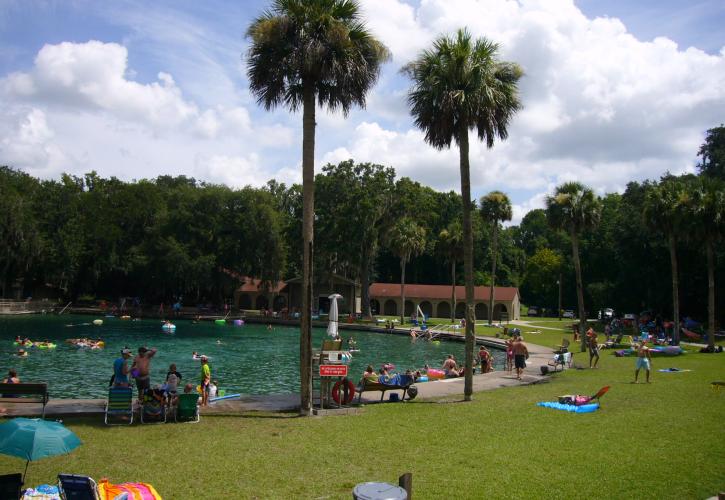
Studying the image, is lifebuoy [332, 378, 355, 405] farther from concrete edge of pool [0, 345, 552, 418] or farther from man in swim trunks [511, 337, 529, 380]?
man in swim trunks [511, 337, 529, 380]

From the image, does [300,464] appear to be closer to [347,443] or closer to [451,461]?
[347,443]

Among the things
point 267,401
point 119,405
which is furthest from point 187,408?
point 267,401

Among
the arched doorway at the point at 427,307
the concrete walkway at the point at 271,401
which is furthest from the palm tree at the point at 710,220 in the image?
the arched doorway at the point at 427,307

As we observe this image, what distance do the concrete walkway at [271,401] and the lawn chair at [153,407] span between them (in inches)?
47.0

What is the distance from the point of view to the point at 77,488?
20.5 ft

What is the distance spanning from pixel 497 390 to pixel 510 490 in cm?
1098

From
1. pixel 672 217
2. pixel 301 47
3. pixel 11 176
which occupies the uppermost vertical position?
pixel 11 176

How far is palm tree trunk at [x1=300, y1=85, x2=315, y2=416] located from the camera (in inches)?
564

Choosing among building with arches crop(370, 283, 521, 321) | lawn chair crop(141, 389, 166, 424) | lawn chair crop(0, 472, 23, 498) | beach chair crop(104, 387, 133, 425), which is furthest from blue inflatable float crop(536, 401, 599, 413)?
building with arches crop(370, 283, 521, 321)

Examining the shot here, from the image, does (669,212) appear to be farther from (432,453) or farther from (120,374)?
(120,374)

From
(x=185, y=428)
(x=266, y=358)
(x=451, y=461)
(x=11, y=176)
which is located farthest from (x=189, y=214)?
(x=451, y=461)

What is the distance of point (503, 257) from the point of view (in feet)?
318

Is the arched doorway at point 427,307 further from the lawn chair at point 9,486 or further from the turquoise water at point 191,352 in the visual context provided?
the lawn chair at point 9,486

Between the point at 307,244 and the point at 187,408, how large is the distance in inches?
198
